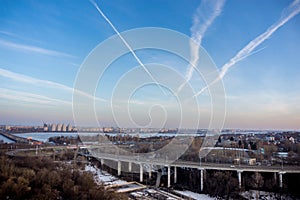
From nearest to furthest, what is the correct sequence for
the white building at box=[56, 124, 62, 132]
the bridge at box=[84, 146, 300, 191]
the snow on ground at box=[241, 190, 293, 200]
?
the snow on ground at box=[241, 190, 293, 200] → the bridge at box=[84, 146, 300, 191] → the white building at box=[56, 124, 62, 132]

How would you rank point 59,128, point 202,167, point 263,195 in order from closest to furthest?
1. point 263,195
2. point 202,167
3. point 59,128

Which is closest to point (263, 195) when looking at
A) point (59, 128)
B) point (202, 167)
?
point (202, 167)

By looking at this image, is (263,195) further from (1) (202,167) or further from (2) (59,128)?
(2) (59,128)

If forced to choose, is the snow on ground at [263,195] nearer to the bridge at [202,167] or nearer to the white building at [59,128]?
the bridge at [202,167]

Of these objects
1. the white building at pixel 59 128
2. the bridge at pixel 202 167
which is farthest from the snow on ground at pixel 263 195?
the white building at pixel 59 128

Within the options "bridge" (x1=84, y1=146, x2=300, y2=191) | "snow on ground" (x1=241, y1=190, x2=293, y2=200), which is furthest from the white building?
"snow on ground" (x1=241, y1=190, x2=293, y2=200)

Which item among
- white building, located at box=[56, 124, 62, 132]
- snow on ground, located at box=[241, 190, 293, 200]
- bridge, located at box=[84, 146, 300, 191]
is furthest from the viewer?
white building, located at box=[56, 124, 62, 132]

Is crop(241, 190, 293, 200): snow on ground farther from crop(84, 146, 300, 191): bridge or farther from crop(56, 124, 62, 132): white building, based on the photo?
crop(56, 124, 62, 132): white building

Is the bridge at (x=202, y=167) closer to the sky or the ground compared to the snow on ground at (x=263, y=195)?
closer to the sky

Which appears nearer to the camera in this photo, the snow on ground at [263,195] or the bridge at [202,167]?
the snow on ground at [263,195]

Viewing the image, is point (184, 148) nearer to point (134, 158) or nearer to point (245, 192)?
point (134, 158)

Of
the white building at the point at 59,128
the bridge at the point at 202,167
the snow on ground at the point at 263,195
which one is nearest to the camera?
the snow on ground at the point at 263,195
